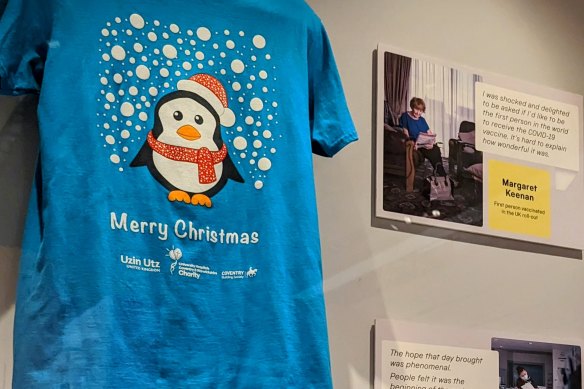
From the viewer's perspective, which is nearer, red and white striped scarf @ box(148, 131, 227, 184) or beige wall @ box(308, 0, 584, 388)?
red and white striped scarf @ box(148, 131, 227, 184)

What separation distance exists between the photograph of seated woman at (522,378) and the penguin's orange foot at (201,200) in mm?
678

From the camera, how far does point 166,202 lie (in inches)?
41.1

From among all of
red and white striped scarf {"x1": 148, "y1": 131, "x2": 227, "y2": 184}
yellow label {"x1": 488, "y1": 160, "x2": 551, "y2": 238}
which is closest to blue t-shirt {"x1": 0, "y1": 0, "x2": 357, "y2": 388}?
red and white striped scarf {"x1": 148, "y1": 131, "x2": 227, "y2": 184}

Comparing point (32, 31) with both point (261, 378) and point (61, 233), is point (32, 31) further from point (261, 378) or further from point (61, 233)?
point (261, 378)

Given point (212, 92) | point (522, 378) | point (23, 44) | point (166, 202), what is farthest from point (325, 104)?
point (522, 378)

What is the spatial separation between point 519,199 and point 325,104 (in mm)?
486

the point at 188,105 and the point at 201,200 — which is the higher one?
the point at 188,105

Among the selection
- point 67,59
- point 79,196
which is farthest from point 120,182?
point 67,59

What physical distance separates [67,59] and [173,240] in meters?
0.26

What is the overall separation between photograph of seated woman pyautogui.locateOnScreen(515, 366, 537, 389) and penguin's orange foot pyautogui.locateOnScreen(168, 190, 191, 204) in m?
0.70

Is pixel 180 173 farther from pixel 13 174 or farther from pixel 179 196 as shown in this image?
pixel 13 174

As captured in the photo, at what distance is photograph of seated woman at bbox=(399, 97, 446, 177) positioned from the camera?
1.42 meters

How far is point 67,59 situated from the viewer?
1044 millimetres

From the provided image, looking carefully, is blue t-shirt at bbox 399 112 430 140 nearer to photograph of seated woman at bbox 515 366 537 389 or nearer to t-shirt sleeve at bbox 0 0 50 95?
photograph of seated woman at bbox 515 366 537 389
